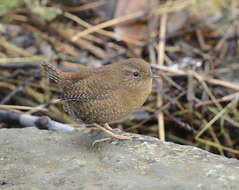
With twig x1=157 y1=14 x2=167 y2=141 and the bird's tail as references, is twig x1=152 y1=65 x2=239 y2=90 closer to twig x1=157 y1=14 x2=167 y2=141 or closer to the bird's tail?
twig x1=157 y1=14 x2=167 y2=141

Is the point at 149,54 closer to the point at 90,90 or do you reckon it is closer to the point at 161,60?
the point at 161,60

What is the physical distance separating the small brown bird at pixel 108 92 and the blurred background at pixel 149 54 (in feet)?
2.98

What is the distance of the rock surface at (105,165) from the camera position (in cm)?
209

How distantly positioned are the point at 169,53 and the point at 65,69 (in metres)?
1.40

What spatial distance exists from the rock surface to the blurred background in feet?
3.30

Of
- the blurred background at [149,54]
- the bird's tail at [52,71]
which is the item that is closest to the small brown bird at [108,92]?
the bird's tail at [52,71]

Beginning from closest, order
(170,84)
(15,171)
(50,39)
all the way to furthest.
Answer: (15,171) < (170,84) < (50,39)

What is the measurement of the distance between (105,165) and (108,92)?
0.68 m

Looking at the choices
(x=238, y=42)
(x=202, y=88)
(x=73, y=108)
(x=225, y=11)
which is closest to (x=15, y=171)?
(x=73, y=108)

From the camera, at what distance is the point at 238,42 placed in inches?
202

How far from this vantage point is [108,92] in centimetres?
294

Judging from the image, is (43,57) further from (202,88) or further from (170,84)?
(202,88)

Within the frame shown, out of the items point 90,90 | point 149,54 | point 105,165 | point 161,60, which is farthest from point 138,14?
point 105,165

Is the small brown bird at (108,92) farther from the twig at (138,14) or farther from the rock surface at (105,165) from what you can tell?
the twig at (138,14)
